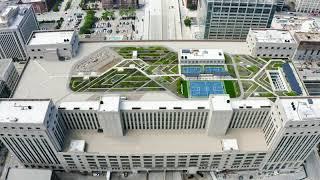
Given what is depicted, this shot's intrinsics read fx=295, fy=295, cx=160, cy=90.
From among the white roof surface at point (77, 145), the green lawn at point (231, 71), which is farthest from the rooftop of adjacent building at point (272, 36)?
the white roof surface at point (77, 145)

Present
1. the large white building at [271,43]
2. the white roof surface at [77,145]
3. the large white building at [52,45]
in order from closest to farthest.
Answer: the white roof surface at [77,145] < the large white building at [52,45] < the large white building at [271,43]

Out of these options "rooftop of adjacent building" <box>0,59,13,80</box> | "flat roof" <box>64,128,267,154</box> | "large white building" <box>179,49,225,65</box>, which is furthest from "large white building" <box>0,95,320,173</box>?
"rooftop of adjacent building" <box>0,59,13,80</box>

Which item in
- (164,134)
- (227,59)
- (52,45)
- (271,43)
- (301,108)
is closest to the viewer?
(301,108)

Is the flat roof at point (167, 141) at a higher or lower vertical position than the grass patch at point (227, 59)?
lower

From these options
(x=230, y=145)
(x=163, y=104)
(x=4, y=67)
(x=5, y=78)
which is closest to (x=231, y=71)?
(x=230, y=145)

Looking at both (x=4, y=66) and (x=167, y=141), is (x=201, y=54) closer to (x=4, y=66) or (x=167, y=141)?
(x=167, y=141)

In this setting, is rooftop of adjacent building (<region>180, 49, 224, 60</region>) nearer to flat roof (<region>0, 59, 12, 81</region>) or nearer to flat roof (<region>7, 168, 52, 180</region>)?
flat roof (<region>7, 168, 52, 180</region>)

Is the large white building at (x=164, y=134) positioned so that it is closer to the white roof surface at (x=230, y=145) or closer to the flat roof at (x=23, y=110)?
the white roof surface at (x=230, y=145)
